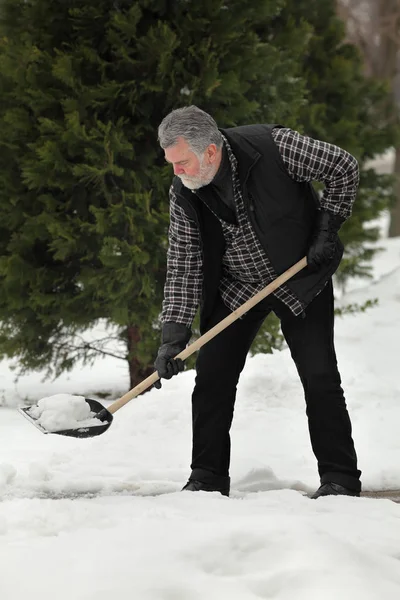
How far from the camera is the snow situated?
378cm

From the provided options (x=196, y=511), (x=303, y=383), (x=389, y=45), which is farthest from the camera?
(x=389, y=45)

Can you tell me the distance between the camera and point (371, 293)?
10.8m

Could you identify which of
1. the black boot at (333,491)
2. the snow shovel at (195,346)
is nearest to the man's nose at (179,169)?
the snow shovel at (195,346)

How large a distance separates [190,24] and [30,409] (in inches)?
→ 153

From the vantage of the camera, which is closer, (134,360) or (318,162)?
(318,162)

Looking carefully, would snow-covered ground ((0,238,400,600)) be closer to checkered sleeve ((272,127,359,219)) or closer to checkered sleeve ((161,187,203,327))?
checkered sleeve ((161,187,203,327))

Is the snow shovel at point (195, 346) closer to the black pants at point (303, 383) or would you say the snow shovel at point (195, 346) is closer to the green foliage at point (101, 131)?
the black pants at point (303, 383)

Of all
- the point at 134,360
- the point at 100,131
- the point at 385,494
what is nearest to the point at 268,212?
the point at 385,494

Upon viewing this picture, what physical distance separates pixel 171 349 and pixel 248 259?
0.56 metres

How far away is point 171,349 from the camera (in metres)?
3.88

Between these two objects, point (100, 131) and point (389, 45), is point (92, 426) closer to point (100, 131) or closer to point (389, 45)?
point (100, 131)

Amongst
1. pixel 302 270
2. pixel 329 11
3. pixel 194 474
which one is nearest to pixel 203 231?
pixel 302 270

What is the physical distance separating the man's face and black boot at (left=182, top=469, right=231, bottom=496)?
142cm

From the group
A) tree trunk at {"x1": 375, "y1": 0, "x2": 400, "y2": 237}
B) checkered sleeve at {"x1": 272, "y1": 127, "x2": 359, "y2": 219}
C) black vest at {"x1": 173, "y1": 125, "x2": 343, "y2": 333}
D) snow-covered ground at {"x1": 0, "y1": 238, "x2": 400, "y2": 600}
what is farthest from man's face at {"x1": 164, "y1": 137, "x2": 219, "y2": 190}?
tree trunk at {"x1": 375, "y1": 0, "x2": 400, "y2": 237}
